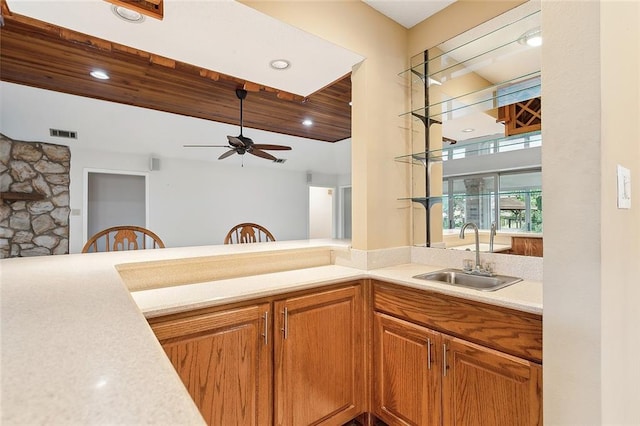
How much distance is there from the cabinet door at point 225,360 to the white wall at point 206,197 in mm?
4481

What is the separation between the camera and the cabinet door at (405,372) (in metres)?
1.51

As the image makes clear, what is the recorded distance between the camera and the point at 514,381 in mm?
1248

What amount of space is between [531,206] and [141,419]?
6.43ft

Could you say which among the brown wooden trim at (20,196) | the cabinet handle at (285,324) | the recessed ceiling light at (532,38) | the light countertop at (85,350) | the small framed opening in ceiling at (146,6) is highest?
the recessed ceiling light at (532,38)

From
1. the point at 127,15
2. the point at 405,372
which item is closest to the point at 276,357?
the point at 405,372

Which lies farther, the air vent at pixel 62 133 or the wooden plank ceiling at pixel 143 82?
the air vent at pixel 62 133

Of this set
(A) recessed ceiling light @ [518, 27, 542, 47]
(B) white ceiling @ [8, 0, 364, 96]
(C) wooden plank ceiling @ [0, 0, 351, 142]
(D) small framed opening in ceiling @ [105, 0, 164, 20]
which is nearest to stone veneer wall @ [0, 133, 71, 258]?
(C) wooden plank ceiling @ [0, 0, 351, 142]

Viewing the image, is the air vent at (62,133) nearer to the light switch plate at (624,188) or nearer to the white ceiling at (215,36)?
the white ceiling at (215,36)

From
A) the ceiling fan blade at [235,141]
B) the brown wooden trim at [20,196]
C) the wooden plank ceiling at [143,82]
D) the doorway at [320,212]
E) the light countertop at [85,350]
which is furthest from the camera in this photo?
the doorway at [320,212]

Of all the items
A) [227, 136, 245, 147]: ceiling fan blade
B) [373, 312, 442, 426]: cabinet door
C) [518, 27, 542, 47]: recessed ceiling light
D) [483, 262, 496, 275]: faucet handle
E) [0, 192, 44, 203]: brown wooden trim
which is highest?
[518, 27, 542, 47]: recessed ceiling light

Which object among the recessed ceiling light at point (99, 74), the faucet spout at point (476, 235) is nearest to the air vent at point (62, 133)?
the recessed ceiling light at point (99, 74)

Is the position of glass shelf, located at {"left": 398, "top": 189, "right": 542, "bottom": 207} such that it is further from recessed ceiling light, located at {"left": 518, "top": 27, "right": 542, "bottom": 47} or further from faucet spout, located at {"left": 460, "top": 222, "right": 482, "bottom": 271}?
recessed ceiling light, located at {"left": 518, "top": 27, "right": 542, "bottom": 47}

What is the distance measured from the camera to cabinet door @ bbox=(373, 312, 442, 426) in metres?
1.51

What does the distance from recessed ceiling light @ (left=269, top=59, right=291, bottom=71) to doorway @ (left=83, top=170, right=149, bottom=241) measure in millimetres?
4067
